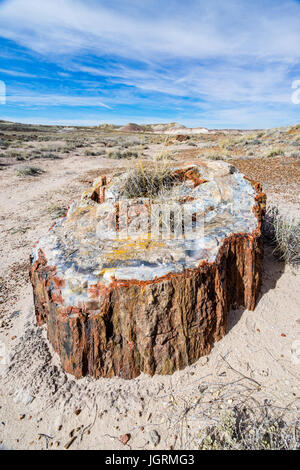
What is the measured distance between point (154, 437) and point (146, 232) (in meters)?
1.42

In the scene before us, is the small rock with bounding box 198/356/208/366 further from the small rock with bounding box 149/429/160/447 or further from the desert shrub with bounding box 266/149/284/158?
the desert shrub with bounding box 266/149/284/158

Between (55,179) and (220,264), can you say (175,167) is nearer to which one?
(220,264)

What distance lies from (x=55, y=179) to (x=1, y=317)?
7.55m

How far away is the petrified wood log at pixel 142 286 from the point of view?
5.46ft

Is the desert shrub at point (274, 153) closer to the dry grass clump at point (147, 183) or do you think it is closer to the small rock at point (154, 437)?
the dry grass clump at point (147, 183)

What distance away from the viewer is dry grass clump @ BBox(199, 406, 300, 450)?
1378 millimetres

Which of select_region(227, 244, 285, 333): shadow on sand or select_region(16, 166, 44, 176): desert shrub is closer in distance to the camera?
select_region(227, 244, 285, 333): shadow on sand

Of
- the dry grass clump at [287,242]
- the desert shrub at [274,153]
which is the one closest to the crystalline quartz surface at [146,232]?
the dry grass clump at [287,242]

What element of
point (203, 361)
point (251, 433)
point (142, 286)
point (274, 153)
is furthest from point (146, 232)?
point (274, 153)

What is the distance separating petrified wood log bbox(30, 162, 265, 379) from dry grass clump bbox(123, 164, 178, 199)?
68cm

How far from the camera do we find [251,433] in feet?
4.67

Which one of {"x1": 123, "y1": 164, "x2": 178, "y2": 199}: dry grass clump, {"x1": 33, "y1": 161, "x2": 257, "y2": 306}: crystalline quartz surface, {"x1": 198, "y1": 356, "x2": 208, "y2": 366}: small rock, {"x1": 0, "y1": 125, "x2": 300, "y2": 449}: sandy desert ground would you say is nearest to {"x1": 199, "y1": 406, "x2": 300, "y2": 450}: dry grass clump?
{"x1": 0, "y1": 125, "x2": 300, "y2": 449}: sandy desert ground

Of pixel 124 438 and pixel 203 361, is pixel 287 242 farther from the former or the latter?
pixel 124 438

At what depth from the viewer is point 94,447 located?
1.55 metres
